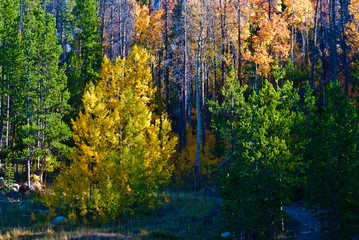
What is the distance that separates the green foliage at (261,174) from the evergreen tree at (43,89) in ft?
50.0

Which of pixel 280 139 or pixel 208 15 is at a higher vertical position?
pixel 208 15

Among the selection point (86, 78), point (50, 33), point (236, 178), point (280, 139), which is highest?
point (50, 33)

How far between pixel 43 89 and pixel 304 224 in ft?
68.1

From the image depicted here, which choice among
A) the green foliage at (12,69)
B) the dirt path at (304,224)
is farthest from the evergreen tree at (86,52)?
the dirt path at (304,224)

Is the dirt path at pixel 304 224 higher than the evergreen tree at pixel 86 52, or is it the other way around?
the evergreen tree at pixel 86 52

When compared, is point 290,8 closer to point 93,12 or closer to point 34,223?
point 93,12

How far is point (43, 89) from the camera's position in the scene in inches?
952

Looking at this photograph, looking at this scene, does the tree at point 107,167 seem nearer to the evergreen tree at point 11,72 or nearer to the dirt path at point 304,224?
the dirt path at point 304,224

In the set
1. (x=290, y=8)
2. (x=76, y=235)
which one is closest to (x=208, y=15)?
(x=290, y=8)

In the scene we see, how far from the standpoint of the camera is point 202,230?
47.3ft

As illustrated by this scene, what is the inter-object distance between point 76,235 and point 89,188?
2.92 metres

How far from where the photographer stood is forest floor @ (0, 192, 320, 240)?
44.0 feet

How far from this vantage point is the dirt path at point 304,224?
12688mm

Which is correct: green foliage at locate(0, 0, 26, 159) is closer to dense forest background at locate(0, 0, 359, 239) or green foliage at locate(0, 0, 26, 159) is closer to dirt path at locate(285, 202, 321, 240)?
dense forest background at locate(0, 0, 359, 239)
